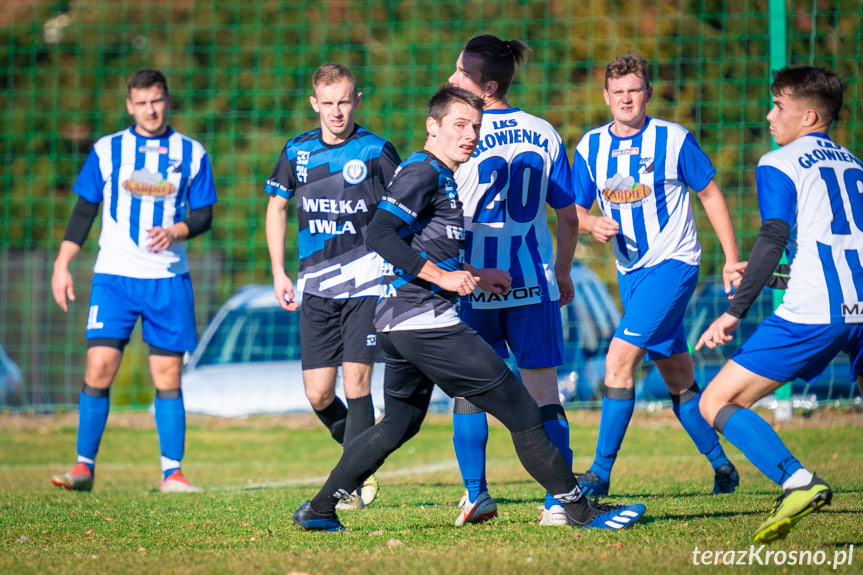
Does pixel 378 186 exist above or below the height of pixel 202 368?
above

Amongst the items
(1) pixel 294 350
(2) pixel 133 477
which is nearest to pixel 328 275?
(2) pixel 133 477

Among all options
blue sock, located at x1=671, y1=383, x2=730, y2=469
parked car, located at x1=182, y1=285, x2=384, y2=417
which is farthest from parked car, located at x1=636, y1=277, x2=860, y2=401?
blue sock, located at x1=671, y1=383, x2=730, y2=469

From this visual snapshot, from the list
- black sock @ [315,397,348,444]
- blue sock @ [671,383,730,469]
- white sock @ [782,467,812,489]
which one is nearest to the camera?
white sock @ [782,467,812,489]

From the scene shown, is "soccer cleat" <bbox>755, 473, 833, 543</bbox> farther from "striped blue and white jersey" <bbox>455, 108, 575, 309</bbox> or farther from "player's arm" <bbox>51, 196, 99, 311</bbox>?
"player's arm" <bbox>51, 196, 99, 311</bbox>

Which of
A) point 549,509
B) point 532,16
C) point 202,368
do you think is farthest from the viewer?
point 532,16

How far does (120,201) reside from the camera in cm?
694

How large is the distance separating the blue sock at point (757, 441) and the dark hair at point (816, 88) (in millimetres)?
1379

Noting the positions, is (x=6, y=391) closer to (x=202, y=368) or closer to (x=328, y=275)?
(x=202, y=368)

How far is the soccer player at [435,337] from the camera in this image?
4.02 meters

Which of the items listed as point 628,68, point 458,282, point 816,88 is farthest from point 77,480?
point 816,88

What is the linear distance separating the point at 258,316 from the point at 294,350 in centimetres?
70

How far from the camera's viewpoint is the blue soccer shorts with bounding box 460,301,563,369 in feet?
16.0

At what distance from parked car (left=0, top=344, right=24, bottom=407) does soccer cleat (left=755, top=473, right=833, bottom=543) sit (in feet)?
33.5

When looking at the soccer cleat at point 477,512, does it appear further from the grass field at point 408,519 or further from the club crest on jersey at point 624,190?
the club crest on jersey at point 624,190
